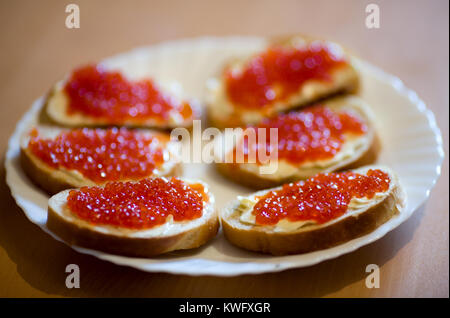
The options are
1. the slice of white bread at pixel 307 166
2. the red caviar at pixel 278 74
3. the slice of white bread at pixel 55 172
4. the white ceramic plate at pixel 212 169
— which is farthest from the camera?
the red caviar at pixel 278 74

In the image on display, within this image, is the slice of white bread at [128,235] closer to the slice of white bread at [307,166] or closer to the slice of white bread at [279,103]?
the slice of white bread at [307,166]

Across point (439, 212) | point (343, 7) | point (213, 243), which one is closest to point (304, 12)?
point (343, 7)

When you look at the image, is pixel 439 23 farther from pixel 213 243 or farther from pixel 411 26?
pixel 213 243

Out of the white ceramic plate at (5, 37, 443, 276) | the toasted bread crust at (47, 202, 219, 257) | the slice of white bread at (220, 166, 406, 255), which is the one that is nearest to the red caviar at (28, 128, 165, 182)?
the white ceramic plate at (5, 37, 443, 276)

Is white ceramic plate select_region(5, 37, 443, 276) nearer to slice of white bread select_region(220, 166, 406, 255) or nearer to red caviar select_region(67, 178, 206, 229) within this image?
slice of white bread select_region(220, 166, 406, 255)

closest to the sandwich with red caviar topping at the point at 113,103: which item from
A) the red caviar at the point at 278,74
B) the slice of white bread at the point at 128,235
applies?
the red caviar at the point at 278,74

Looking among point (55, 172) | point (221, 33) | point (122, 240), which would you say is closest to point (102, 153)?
point (55, 172)
